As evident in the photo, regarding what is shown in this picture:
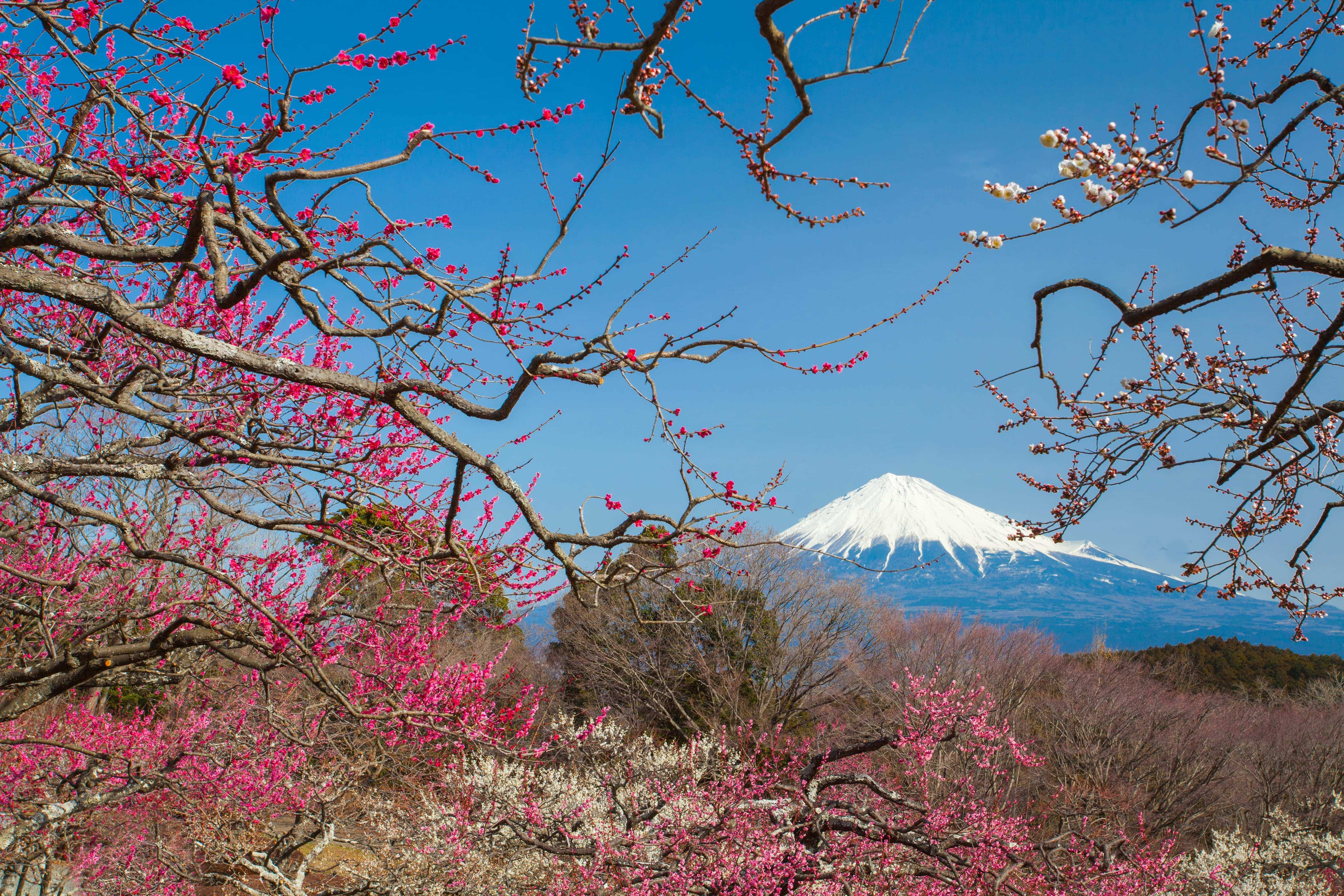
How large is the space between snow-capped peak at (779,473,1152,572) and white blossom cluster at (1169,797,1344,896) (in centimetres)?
10537

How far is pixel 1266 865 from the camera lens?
10.3 m

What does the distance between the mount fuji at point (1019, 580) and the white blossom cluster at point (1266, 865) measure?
90.7 m

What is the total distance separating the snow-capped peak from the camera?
129625mm

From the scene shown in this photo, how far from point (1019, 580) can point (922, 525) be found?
2127 cm

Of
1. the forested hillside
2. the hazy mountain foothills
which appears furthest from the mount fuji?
the forested hillside

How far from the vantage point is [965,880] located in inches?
192

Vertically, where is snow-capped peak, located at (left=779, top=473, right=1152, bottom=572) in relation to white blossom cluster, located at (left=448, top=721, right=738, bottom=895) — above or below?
above

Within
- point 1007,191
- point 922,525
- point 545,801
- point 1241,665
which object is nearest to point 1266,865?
point 545,801

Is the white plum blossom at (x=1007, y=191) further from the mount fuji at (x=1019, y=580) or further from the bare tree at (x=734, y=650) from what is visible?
the mount fuji at (x=1019, y=580)

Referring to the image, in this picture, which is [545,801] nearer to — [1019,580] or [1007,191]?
[1007,191]

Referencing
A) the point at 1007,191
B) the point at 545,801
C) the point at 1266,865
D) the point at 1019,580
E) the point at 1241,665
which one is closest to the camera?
the point at 1007,191

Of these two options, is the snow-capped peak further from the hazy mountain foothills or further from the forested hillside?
the forested hillside

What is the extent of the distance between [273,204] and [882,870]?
17.7ft

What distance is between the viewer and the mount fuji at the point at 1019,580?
377ft
